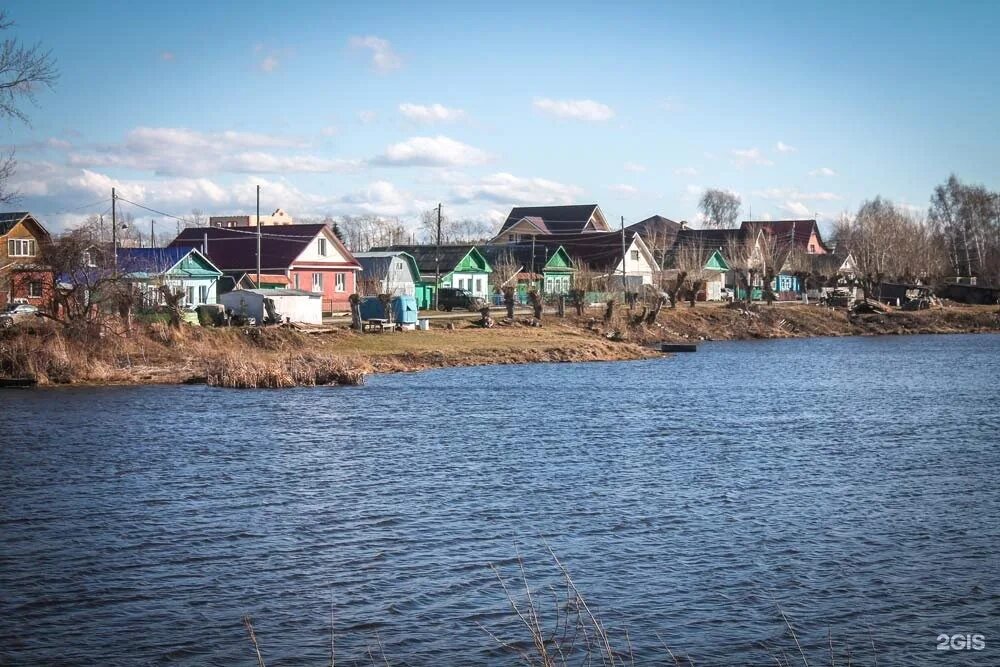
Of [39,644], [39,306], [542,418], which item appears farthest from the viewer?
[39,306]

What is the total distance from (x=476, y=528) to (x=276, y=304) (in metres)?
38.2

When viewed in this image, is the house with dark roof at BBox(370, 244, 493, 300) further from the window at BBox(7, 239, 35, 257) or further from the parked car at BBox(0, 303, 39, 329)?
the parked car at BBox(0, 303, 39, 329)

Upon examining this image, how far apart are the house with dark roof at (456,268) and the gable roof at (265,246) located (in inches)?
322

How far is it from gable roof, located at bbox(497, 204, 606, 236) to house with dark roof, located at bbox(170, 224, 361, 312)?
54.2 m

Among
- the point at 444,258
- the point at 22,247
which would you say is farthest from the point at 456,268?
the point at 22,247

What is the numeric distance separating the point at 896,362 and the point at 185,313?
36.3 m

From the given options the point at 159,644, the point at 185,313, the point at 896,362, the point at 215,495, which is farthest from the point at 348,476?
the point at 896,362

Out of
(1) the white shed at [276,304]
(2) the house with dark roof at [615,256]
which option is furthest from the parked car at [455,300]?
(1) the white shed at [276,304]

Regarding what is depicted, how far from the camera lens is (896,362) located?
58.8 metres

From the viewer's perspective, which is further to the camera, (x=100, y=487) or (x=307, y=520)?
(x=100, y=487)

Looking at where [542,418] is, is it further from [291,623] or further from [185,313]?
[185,313]

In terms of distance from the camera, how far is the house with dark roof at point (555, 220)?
13025 centimetres

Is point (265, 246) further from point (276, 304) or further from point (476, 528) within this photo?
point (476, 528)

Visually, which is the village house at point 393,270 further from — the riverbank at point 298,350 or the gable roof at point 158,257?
the riverbank at point 298,350
